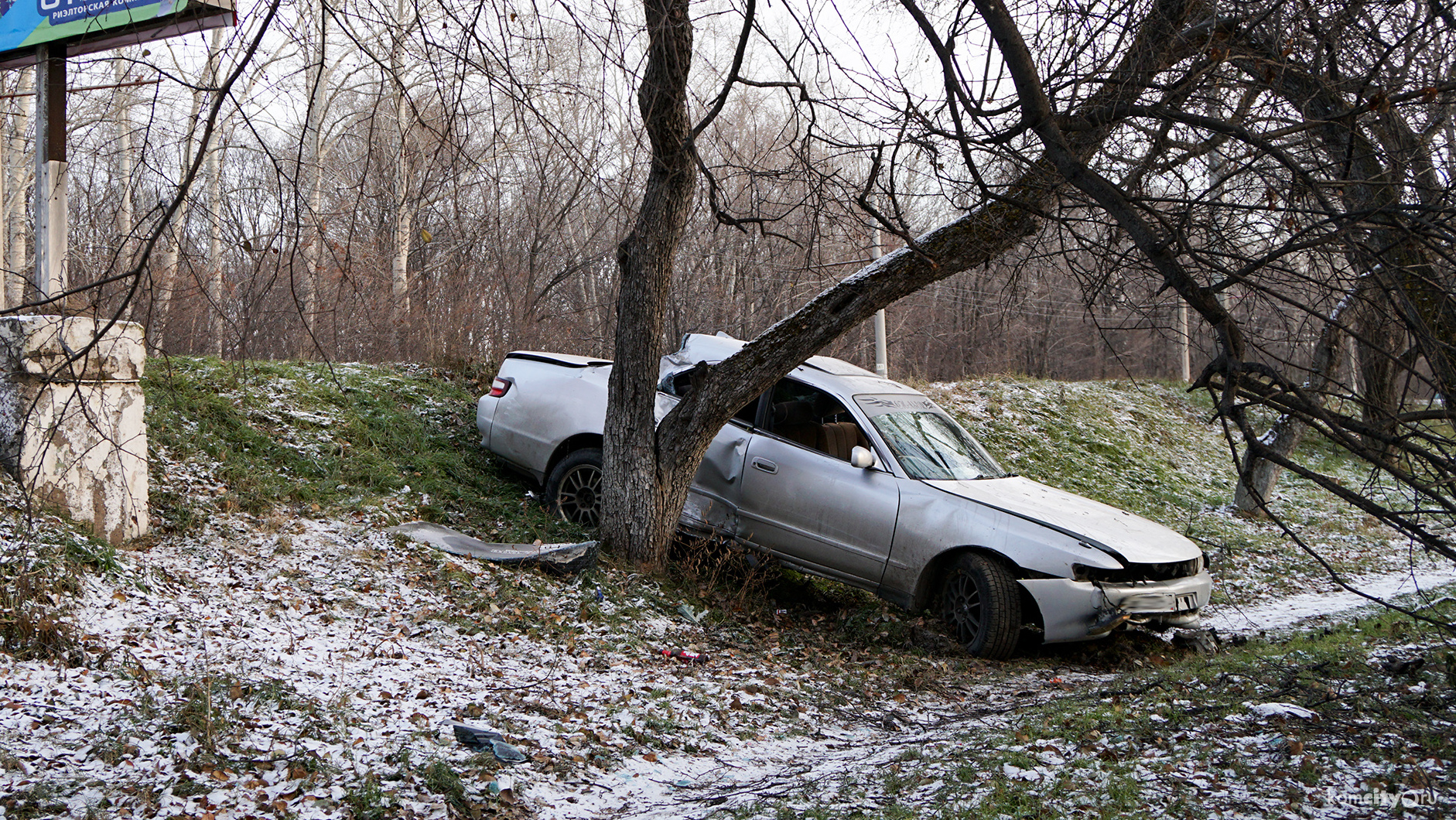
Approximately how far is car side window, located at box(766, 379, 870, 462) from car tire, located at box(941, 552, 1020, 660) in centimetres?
137

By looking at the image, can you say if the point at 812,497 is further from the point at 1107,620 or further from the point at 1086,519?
the point at 1107,620

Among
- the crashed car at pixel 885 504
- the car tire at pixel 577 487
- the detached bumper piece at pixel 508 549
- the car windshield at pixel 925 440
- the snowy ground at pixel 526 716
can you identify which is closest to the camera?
the snowy ground at pixel 526 716

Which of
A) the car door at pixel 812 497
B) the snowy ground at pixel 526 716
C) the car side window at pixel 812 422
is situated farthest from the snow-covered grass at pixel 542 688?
the car side window at pixel 812 422

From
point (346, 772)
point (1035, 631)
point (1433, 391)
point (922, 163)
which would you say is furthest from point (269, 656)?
point (1433, 391)

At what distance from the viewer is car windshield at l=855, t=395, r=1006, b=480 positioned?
7277 millimetres

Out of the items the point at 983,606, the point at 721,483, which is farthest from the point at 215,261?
the point at 983,606

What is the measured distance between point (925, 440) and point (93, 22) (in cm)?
595

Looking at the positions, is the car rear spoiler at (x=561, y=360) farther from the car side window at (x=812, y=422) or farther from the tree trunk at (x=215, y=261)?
the tree trunk at (x=215, y=261)

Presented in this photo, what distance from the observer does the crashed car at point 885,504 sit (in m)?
6.38

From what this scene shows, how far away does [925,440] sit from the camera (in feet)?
25.0

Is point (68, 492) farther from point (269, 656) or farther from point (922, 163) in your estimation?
point (922, 163)

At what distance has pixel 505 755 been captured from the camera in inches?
163

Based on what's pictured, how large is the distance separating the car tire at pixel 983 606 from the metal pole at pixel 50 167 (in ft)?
19.6

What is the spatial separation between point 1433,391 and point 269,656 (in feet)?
17.3
